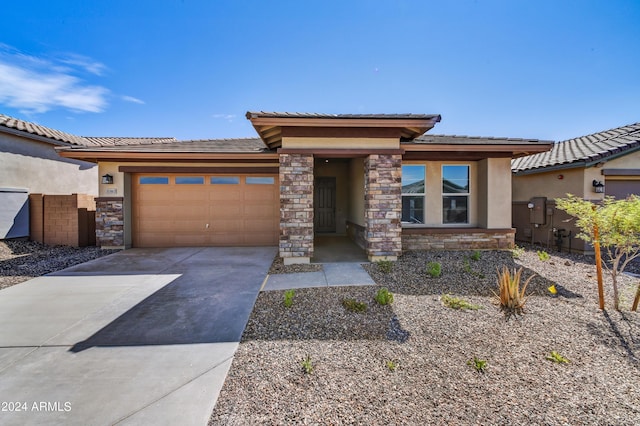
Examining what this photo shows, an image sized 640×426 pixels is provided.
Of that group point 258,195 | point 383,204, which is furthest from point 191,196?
point 383,204

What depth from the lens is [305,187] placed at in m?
6.33

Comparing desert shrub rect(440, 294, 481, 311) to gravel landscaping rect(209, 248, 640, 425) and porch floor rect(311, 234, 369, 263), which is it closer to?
gravel landscaping rect(209, 248, 640, 425)

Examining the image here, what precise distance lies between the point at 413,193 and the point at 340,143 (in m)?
2.97

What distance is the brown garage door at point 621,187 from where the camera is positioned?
825cm

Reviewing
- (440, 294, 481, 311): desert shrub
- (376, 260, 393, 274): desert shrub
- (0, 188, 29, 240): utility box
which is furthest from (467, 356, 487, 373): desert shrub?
(0, 188, 29, 240): utility box

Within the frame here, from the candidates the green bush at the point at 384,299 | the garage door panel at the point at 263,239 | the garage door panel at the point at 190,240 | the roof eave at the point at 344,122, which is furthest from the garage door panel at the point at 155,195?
the green bush at the point at 384,299

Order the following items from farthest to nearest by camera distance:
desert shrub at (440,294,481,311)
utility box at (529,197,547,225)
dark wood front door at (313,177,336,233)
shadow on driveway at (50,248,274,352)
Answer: dark wood front door at (313,177,336,233) < utility box at (529,197,547,225) < desert shrub at (440,294,481,311) < shadow on driveway at (50,248,274,352)

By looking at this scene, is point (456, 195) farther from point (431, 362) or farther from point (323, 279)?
point (431, 362)

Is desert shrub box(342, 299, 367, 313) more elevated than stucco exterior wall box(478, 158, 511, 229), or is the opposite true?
stucco exterior wall box(478, 158, 511, 229)

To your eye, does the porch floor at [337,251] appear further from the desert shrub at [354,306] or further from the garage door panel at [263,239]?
the desert shrub at [354,306]

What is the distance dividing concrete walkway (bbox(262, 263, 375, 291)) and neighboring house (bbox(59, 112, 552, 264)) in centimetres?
81

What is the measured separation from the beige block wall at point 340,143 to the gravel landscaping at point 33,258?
634 centimetres

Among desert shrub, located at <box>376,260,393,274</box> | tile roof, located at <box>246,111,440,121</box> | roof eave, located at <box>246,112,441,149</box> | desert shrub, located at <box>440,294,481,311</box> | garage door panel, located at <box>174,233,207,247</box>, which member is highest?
tile roof, located at <box>246,111,440,121</box>

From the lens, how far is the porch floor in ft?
22.4
